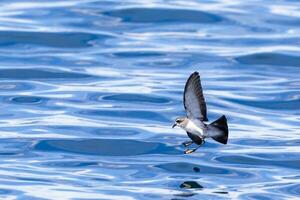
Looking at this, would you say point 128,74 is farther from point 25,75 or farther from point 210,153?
point 210,153

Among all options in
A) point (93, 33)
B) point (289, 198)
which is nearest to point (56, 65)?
point (93, 33)

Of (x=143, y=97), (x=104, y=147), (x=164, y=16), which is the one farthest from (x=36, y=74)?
(x=164, y=16)

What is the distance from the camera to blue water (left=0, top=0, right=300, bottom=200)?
34.6 ft

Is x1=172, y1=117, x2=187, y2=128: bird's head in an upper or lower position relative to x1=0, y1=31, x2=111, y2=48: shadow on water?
lower

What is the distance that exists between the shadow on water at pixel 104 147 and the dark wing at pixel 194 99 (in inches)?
84.5

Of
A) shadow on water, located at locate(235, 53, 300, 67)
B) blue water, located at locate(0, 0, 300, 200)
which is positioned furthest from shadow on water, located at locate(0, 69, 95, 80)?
shadow on water, located at locate(235, 53, 300, 67)

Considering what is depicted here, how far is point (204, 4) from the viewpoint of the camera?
19.6 metres

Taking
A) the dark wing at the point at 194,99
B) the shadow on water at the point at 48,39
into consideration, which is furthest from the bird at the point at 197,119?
the shadow on water at the point at 48,39

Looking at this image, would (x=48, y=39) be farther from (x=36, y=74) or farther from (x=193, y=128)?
(x=193, y=128)

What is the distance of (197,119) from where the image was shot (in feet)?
31.6

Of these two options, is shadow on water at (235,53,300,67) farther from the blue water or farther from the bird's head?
the bird's head

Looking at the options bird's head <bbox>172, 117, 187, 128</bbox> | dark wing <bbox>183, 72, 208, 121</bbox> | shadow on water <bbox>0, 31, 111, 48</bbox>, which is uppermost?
shadow on water <bbox>0, 31, 111, 48</bbox>

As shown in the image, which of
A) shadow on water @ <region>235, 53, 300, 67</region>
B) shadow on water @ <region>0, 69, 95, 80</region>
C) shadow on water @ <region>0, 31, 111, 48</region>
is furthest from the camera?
shadow on water @ <region>0, 31, 111, 48</region>

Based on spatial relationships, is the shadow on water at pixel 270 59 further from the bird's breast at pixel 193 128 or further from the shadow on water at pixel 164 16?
the bird's breast at pixel 193 128
